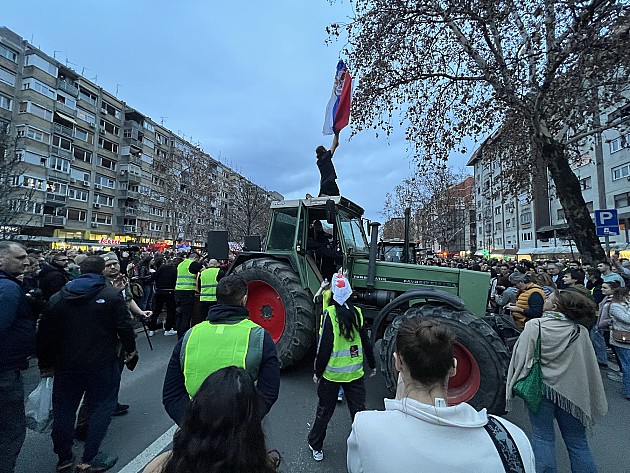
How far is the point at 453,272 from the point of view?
4.93m

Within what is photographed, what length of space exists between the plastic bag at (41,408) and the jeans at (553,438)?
13.1 feet

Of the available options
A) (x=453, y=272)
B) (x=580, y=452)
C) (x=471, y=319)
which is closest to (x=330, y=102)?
(x=453, y=272)

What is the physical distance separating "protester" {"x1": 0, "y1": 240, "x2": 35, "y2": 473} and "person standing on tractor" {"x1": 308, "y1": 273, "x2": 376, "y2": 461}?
2.28m

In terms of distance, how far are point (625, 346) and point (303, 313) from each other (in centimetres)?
473

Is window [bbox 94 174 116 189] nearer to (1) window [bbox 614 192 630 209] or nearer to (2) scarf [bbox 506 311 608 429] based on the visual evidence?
(2) scarf [bbox 506 311 608 429]

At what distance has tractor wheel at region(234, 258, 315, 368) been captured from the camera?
4852 millimetres

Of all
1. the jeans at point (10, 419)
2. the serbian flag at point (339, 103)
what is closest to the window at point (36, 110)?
the serbian flag at point (339, 103)

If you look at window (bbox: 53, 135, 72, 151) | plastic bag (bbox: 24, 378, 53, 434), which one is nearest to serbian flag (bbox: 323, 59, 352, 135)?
plastic bag (bbox: 24, 378, 53, 434)

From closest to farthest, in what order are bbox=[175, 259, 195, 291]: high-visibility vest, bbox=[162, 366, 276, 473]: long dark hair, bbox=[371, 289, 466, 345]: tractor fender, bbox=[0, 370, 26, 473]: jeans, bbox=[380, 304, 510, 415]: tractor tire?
bbox=[162, 366, 276, 473]: long dark hair → bbox=[0, 370, 26, 473]: jeans → bbox=[380, 304, 510, 415]: tractor tire → bbox=[371, 289, 466, 345]: tractor fender → bbox=[175, 259, 195, 291]: high-visibility vest

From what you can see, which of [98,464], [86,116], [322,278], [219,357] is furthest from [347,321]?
[86,116]

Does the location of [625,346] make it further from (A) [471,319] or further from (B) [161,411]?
(B) [161,411]

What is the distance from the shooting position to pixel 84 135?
39.6 m

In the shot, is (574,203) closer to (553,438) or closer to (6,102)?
(553,438)

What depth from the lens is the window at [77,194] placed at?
37562 mm
